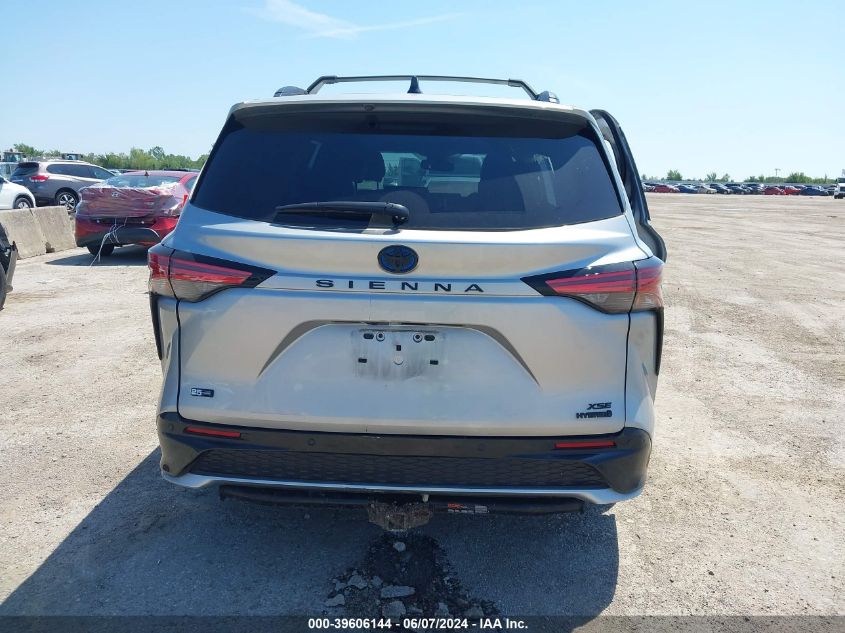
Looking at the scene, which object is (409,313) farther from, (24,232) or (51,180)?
(51,180)

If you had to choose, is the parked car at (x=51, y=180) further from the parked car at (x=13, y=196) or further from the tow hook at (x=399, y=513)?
the tow hook at (x=399, y=513)

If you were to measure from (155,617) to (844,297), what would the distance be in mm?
10247

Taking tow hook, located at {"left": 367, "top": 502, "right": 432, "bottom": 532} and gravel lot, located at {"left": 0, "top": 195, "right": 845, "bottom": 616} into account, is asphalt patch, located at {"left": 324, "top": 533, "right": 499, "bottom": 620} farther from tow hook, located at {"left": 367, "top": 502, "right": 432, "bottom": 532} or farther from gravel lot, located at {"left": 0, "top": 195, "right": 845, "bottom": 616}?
tow hook, located at {"left": 367, "top": 502, "right": 432, "bottom": 532}

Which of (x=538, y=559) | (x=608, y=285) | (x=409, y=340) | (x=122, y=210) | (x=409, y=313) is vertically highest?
(x=608, y=285)

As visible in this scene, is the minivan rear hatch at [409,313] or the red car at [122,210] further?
the red car at [122,210]

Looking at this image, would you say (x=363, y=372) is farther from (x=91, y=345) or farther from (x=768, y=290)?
(x=768, y=290)

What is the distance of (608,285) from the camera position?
2.55 m

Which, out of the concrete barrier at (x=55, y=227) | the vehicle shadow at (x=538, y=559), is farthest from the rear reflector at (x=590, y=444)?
the concrete barrier at (x=55, y=227)

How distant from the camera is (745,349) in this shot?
279 inches

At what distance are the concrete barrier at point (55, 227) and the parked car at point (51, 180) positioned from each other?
8288mm

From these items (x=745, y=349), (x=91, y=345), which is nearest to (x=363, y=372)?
(x=91, y=345)

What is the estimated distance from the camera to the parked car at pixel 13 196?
17156 mm

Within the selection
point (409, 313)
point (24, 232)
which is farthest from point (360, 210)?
point (24, 232)

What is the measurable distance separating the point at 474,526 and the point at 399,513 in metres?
0.79
